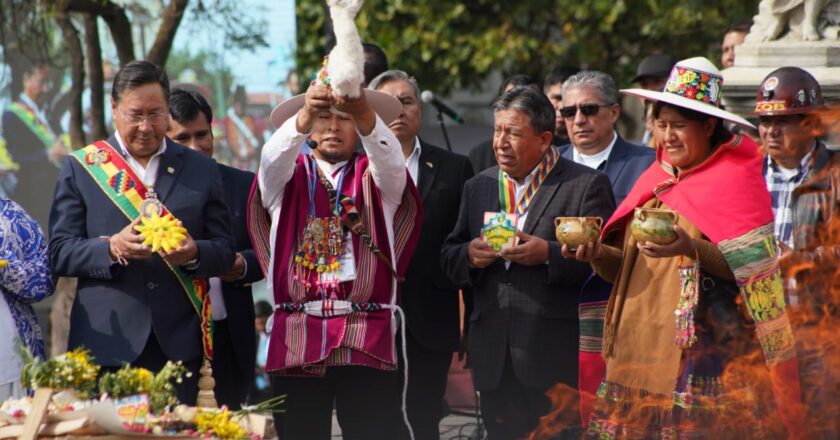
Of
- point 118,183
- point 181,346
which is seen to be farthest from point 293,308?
point 118,183

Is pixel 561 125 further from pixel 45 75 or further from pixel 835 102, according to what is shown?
pixel 45 75

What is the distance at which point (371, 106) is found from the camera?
5.82 metres

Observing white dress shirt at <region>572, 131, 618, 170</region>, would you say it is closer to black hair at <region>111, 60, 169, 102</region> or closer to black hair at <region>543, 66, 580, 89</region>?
black hair at <region>543, 66, 580, 89</region>

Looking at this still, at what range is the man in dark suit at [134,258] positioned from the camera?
5488 millimetres

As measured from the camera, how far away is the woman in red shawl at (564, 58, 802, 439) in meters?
5.11

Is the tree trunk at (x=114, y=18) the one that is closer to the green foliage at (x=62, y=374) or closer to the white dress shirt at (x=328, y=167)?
the white dress shirt at (x=328, y=167)

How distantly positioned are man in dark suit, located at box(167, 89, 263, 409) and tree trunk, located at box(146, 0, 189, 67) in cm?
281

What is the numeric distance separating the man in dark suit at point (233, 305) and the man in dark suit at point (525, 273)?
3.48 feet


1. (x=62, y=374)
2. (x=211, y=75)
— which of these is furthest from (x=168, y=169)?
(x=211, y=75)

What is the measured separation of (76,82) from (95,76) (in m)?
0.32

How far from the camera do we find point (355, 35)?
16.6ft

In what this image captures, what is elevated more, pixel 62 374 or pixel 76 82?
pixel 76 82

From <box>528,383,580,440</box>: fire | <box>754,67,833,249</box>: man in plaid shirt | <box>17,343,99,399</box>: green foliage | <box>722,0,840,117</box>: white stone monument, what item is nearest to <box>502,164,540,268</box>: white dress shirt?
<box>528,383,580,440</box>: fire

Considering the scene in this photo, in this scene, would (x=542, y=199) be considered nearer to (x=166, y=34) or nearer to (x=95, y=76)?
(x=166, y=34)
